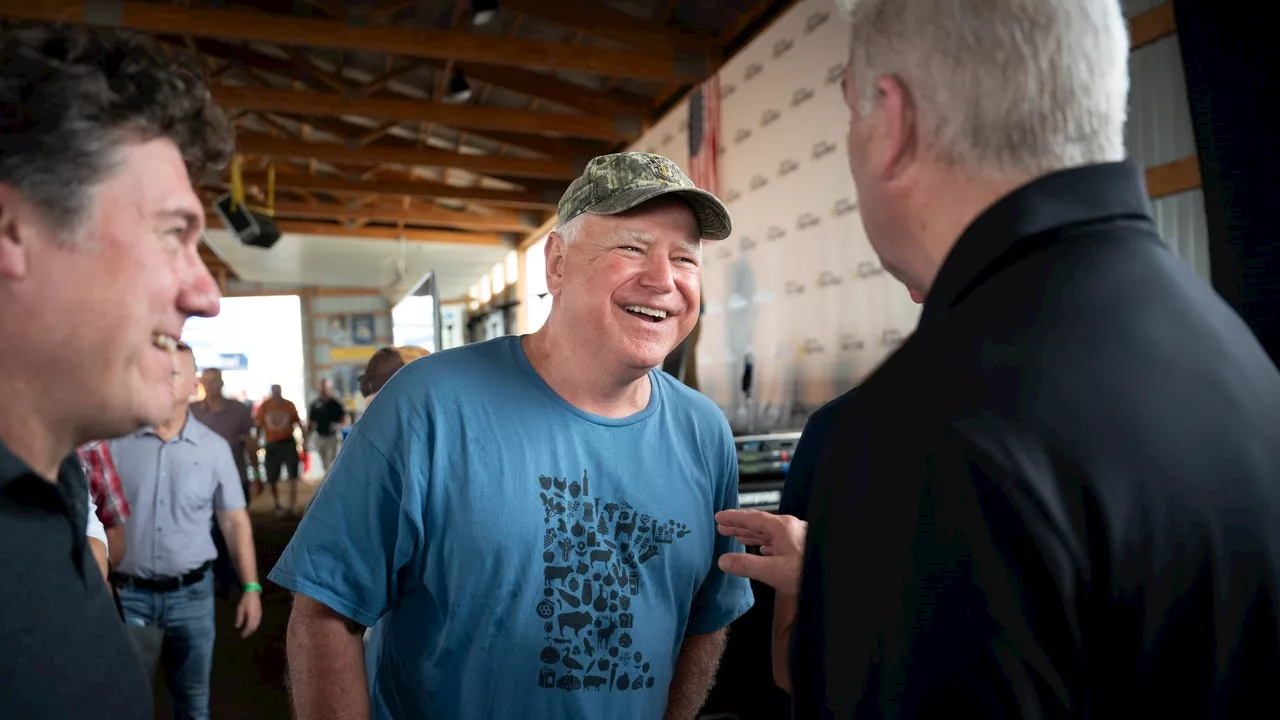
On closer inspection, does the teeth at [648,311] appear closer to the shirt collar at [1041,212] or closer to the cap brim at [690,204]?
the cap brim at [690,204]

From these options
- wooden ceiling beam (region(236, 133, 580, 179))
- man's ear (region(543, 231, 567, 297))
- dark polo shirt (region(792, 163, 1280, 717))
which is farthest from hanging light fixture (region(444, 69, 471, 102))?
dark polo shirt (region(792, 163, 1280, 717))

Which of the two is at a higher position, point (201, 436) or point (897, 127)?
point (897, 127)

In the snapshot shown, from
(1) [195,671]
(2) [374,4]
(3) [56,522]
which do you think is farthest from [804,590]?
(2) [374,4]

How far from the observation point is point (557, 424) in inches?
58.8

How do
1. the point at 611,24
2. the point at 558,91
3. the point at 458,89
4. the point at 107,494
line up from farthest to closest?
the point at 558,91, the point at 458,89, the point at 611,24, the point at 107,494

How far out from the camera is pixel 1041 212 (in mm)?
663

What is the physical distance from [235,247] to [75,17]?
30.5ft

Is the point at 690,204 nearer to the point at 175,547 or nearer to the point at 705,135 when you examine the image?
the point at 175,547

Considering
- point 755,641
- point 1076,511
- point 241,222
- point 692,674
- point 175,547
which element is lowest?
point 755,641

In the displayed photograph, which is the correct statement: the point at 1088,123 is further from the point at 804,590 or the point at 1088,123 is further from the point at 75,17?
the point at 75,17

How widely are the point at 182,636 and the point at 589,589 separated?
7.60 ft

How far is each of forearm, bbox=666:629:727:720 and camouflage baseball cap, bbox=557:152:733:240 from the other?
2.64ft

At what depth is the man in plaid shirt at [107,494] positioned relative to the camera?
2576mm

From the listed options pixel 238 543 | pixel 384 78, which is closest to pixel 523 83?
pixel 384 78
